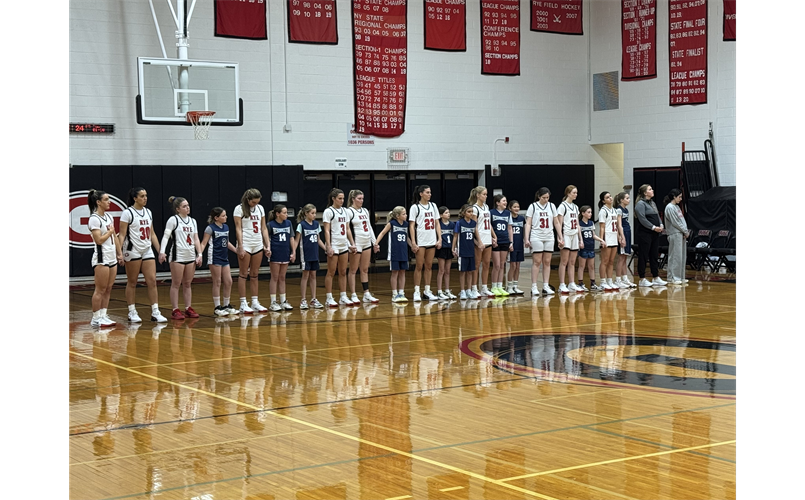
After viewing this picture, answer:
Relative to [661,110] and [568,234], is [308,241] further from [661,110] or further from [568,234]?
[661,110]

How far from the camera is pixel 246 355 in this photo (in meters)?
9.30

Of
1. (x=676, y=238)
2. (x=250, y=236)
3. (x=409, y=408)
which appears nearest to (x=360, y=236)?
(x=250, y=236)

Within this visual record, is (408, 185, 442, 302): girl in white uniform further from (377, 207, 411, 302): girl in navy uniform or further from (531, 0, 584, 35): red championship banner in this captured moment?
(531, 0, 584, 35): red championship banner

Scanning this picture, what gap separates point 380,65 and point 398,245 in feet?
25.8

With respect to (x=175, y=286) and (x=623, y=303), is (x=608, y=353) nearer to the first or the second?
(x=623, y=303)

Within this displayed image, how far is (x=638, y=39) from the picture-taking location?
21812mm

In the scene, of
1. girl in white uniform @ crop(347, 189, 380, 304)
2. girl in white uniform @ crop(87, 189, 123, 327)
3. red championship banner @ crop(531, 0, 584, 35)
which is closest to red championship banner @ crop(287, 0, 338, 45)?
red championship banner @ crop(531, 0, 584, 35)

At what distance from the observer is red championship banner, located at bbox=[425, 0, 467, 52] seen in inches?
825

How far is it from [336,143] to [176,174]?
144 inches

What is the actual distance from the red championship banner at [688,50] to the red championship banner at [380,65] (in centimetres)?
616

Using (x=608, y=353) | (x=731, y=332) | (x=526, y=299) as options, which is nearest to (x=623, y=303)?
(x=526, y=299)

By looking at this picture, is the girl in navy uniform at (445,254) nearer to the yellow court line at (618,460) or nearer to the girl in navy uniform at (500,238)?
the girl in navy uniform at (500,238)

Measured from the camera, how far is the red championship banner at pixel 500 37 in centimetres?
2162

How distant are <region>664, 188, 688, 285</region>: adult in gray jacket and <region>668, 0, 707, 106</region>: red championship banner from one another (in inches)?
212
